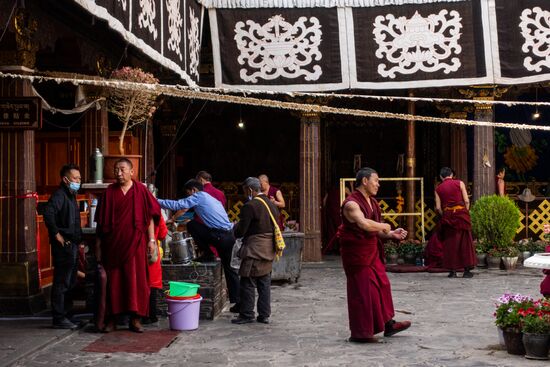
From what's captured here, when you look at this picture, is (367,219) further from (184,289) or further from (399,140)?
(399,140)

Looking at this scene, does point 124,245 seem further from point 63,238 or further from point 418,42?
point 418,42

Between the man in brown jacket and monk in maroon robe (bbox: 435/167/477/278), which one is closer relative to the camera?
the man in brown jacket

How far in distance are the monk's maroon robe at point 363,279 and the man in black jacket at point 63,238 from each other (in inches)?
119

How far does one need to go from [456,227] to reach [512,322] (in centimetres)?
717

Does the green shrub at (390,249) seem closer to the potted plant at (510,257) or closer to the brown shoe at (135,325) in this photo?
the potted plant at (510,257)

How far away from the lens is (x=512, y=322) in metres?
8.04

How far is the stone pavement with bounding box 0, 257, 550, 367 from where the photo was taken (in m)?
7.95

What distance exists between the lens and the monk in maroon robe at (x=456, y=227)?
49.4ft

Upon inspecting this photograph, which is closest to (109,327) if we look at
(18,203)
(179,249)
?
(179,249)

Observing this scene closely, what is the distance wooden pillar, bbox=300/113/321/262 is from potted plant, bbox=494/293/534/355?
9.07m

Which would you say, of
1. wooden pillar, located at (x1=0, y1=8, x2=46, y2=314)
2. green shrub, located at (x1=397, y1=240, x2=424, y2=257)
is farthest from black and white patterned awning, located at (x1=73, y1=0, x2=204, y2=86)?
green shrub, located at (x1=397, y1=240, x2=424, y2=257)

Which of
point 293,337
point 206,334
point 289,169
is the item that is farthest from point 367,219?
point 289,169

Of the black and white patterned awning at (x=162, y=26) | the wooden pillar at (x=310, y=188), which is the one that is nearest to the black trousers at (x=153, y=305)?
the black and white patterned awning at (x=162, y=26)

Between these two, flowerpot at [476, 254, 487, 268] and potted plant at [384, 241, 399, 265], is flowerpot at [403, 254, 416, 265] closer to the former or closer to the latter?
potted plant at [384, 241, 399, 265]
